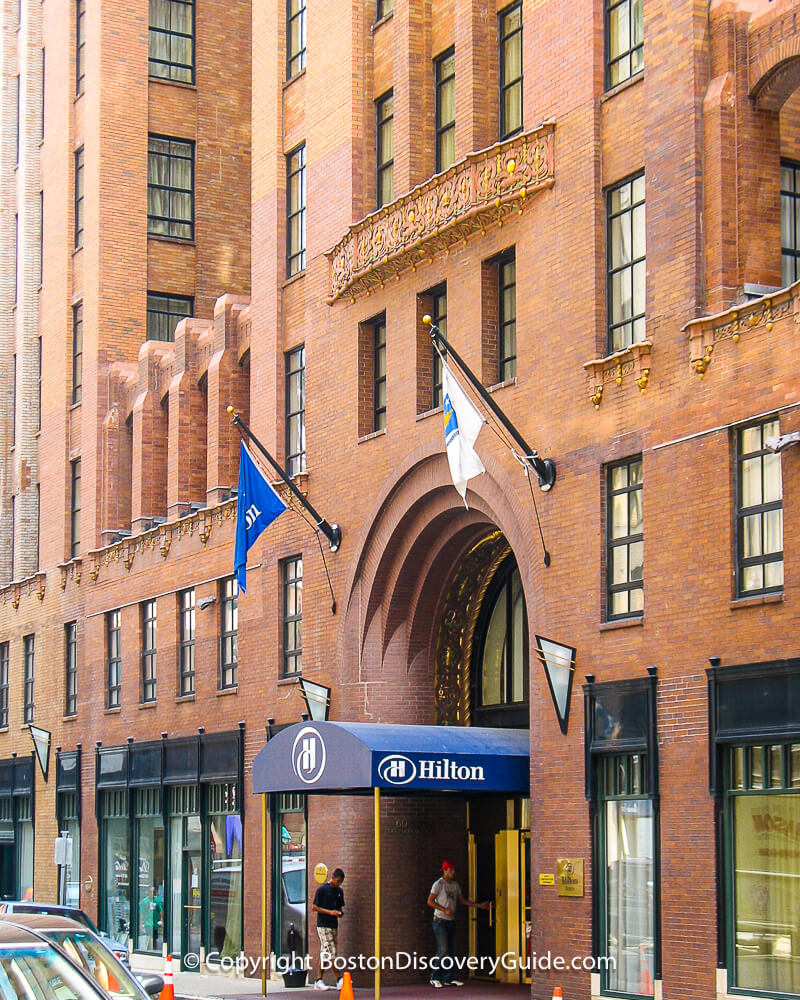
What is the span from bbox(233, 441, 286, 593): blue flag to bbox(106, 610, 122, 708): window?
37.8 ft

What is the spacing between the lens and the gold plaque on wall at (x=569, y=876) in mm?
23469

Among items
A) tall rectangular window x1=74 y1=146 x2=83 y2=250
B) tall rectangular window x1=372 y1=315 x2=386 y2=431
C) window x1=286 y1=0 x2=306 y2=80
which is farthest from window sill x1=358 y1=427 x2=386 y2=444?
tall rectangular window x1=74 y1=146 x2=83 y2=250

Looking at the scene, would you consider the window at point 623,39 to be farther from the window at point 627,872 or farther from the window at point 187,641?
the window at point 187,641

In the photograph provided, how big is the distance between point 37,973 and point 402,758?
40.9 feet

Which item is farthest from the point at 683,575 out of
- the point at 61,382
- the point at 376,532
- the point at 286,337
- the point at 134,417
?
the point at 61,382

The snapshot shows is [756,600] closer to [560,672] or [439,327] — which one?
[560,672]

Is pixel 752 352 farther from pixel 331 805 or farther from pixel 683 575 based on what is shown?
pixel 331 805

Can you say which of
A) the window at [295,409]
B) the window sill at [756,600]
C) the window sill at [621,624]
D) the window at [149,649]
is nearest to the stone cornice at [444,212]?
the window at [295,409]

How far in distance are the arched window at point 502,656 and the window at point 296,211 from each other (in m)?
7.94

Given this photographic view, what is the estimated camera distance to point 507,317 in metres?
26.8

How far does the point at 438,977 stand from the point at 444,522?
23.0 feet

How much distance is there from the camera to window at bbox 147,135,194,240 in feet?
145

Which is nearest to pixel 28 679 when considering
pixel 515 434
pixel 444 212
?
pixel 444 212

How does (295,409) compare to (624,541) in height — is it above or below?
above
